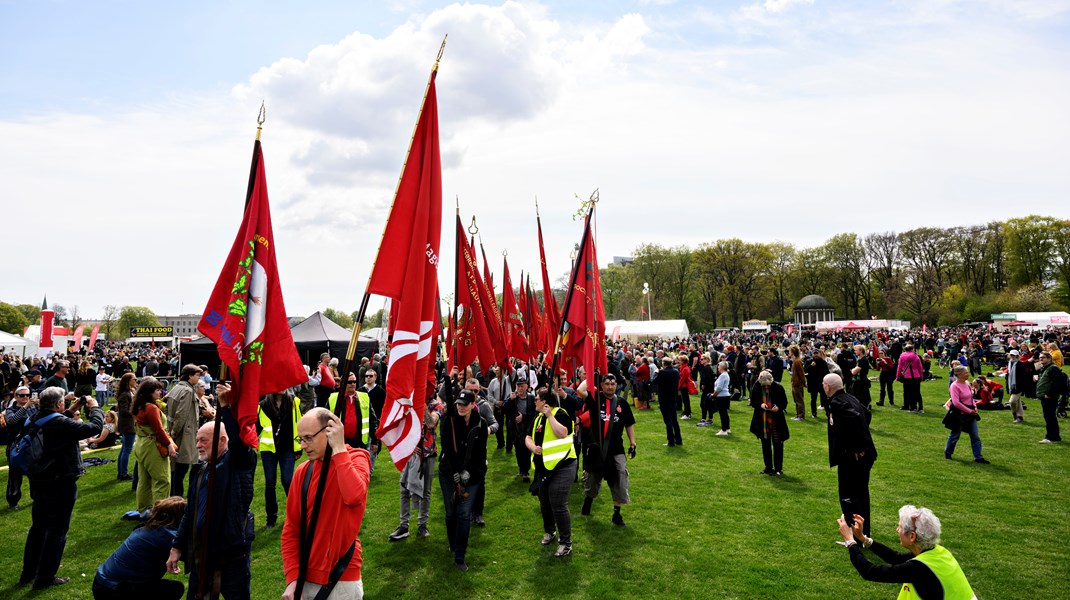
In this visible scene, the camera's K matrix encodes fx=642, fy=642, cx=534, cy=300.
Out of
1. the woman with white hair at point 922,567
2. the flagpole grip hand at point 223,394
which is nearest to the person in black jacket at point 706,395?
the woman with white hair at point 922,567

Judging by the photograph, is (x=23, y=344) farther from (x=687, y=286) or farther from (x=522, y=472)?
(x=687, y=286)

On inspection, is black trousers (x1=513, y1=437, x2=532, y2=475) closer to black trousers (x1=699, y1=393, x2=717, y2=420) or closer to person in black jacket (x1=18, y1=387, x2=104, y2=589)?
person in black jacket (x1=18, y1=387, x2=104, y2=589)

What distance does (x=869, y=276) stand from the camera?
3201 inches

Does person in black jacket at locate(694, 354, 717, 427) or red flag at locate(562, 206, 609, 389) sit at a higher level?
red flag at locate(562, 206, 609, 389)

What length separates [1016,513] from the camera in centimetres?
929

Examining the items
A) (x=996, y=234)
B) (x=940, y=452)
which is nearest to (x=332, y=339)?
(x=940, y=452)

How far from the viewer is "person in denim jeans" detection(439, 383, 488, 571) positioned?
7.55 m

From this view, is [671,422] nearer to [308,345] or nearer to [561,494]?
[561,494]

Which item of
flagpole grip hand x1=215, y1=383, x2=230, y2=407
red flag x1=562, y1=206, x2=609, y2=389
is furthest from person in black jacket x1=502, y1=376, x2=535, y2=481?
flagpole grip hand x1=215, y1=383, x2=230, y2=407

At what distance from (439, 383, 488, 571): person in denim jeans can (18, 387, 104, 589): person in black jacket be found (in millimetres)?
3818

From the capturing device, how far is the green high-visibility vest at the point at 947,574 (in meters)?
4.27

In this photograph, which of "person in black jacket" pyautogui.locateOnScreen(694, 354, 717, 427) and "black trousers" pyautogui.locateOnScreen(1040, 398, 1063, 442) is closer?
"black trousers" pyautogui.locateOnScreen(1040, 398, 1063, 442)

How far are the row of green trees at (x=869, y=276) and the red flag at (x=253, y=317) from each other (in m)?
76.0

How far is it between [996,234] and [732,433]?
73736 mm
